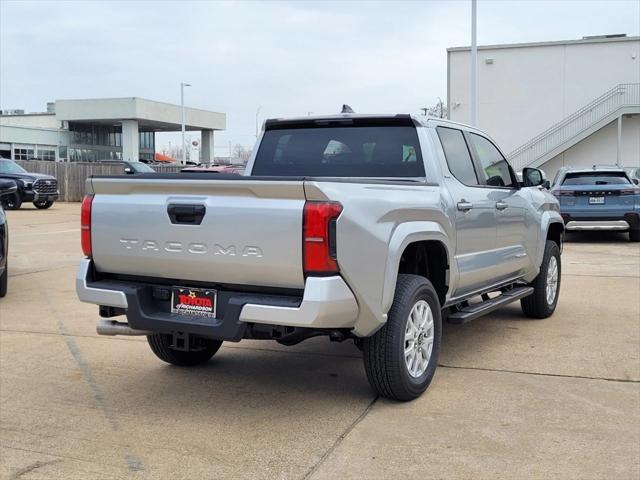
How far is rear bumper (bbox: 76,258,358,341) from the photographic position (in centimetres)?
416

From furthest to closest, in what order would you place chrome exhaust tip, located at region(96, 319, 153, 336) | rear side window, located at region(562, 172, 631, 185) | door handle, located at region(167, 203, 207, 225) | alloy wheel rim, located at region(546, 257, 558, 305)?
rear side window, located at region(562, 172, 631, 185), alloy wheel rim, located at region(546, 257, 558, 305), chrome exhaust tip, located at region(96, 319, 153, 336), door handle, located at region(167, 203, 207, 225)

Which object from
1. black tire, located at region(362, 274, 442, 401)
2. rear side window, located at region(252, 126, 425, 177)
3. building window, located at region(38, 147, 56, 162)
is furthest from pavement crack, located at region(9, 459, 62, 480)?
building window, located at region(38, 147, 56, 162)

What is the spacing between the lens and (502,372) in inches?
226

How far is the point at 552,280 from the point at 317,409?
4.09 meters

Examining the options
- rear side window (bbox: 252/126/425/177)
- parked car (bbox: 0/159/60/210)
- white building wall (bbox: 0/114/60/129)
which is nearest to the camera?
rear side window (bbox: 252/126/425/177)

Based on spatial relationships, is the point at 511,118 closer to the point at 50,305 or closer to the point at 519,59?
the point at 519,59

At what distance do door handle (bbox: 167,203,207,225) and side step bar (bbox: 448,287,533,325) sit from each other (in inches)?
87.1

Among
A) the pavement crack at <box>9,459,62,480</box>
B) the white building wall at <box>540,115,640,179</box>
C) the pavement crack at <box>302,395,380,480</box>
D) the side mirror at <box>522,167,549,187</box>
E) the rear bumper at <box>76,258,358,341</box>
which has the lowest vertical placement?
the pavement crack at <box>9,459,62,480</box>

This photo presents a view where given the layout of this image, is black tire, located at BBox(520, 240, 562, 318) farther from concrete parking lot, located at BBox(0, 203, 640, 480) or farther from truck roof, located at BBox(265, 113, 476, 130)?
truck roof, located at BBox(265, 113, 476, 130)

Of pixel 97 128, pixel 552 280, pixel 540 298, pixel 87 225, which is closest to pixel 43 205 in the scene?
pixel 552 280

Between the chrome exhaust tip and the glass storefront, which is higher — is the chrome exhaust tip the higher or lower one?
the lower one

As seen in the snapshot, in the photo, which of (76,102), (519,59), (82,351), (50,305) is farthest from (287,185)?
(76,102)

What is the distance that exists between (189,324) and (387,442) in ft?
4.54

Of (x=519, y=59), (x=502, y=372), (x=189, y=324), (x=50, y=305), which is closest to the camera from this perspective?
(x=189, y=324)
